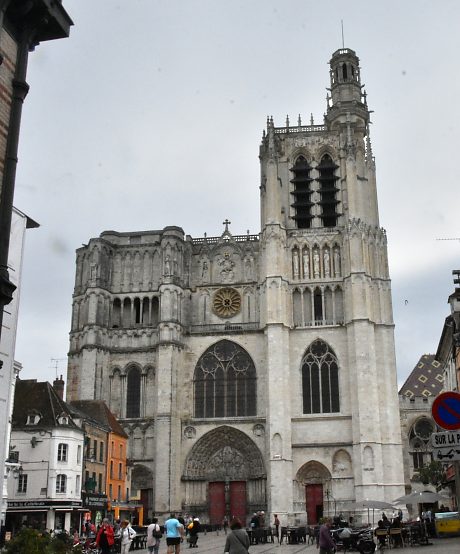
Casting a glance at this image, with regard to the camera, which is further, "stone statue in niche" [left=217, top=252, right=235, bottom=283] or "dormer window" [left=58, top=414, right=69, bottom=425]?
"stone statue in niche" [left=217, top=252, right=235, bottom=283]

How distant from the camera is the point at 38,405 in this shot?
35812 mm

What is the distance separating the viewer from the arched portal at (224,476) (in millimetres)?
43438

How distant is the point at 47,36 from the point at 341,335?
35.8 m

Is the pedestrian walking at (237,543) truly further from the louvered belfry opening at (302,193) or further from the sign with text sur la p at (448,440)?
the louvered belfry opening at (302,193)

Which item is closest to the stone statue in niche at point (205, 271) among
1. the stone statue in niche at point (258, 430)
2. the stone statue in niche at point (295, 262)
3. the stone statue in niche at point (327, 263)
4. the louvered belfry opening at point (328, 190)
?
the stone statue in niche at point (295, 262)

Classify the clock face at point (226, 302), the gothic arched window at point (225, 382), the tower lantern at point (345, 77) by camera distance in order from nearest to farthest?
the gothic arched window at point (225, 382) → the clock face at point (226, 302) → the tower lantern at point (345, 77)

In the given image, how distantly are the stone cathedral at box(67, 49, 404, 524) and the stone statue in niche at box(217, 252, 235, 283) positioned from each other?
9 centimetres

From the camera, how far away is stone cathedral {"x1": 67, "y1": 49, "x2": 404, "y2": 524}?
42438 millimetres

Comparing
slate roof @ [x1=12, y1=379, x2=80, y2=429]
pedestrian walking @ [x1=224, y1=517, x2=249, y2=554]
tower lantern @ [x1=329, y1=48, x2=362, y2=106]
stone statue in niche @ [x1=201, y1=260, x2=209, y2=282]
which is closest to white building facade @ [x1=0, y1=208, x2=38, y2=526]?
pedestrian walking @ [x1=224, y1=517, x2=249, y2=554]

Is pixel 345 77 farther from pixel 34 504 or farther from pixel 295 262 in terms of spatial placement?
pixel 34 504

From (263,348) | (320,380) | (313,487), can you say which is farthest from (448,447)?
(263,348)

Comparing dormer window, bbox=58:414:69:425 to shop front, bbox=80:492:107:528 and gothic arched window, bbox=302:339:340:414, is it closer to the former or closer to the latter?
shop front, bbox=80:492:107:528

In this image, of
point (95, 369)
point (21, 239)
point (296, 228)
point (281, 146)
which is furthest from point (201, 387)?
point (21, 239)

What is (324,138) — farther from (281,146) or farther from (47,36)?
(47,36)
